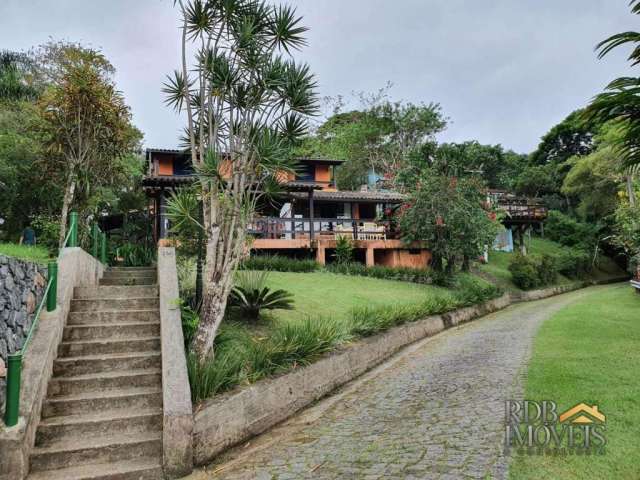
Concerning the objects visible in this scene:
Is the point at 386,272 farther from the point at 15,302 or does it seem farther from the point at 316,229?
the point at 15,302

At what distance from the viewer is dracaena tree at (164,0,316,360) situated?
6.82 metres

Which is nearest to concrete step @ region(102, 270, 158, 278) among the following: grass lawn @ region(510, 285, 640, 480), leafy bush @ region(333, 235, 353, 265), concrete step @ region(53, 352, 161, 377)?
concrete step @ region(53, 352, 161, 377)

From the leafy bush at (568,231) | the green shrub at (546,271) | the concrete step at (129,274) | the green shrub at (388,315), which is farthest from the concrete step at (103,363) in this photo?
the leafy bush at (568,231)

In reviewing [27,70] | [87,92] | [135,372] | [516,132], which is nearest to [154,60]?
[87,92]

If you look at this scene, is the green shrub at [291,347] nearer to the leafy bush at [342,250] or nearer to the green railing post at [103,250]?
the green railing post at [103,250]

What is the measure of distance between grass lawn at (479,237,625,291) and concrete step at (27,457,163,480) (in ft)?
72.6

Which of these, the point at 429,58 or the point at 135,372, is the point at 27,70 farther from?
the point at 135,372

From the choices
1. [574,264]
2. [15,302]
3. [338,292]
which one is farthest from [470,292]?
[574,264]

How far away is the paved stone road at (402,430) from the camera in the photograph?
4.27 metres

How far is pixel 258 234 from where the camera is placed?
19625 millimetres

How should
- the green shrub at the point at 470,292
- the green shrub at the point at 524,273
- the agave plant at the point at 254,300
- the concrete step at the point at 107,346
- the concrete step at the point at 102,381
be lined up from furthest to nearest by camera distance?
the green shrub at the point at 524,273, the green shrub at the point at 470,292, the agave plant at the point at 254,300, the concrete step at the point at 107,346, the concrete step at the point at 102,381

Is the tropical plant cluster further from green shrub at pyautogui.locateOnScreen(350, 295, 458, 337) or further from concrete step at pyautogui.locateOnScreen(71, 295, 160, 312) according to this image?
concrete step at pyautogui.locateOnScreen(71, 295, 160, 312)

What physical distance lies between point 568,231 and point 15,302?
3974 cm

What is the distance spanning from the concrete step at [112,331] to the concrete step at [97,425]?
1475 millimetres
